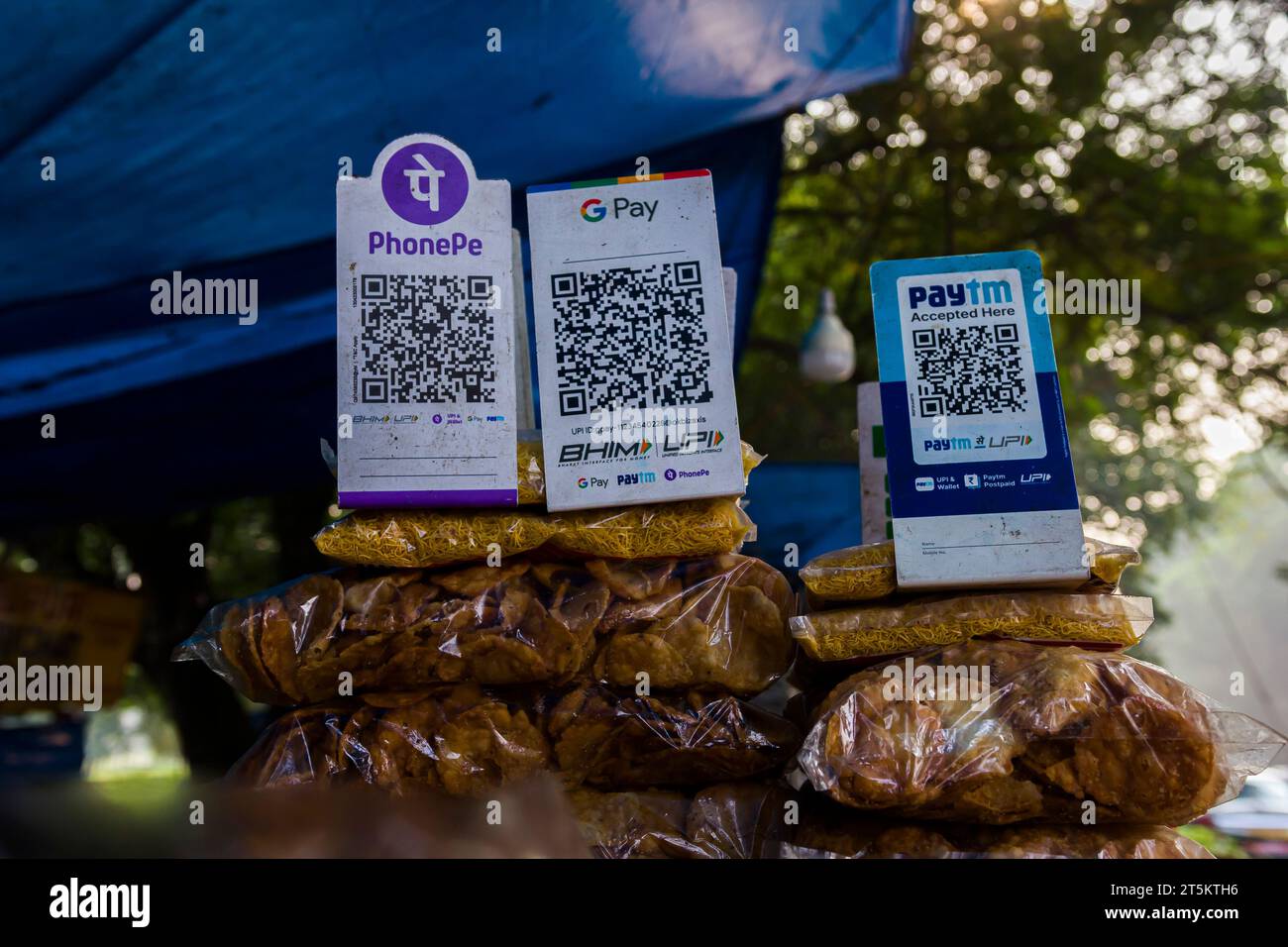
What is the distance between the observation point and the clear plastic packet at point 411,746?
1819 mm

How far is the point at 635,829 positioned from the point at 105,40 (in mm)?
2506

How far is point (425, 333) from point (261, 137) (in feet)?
5.32

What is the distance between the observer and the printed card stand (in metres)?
1.87

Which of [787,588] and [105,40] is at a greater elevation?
[105,40]

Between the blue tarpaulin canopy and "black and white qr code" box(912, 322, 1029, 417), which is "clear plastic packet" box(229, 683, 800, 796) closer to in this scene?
"black and white qr code" box(912, 322, 1029, 417)

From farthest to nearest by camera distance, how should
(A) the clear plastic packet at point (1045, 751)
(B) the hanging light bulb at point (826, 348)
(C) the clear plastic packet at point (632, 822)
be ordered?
(B) the hanging light bulb at point (826, 348)
(C) the clear plastic packet at point (632, 822)
(A) the clear plastic packet at point (1045, 751)

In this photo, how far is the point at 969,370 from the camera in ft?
6.35

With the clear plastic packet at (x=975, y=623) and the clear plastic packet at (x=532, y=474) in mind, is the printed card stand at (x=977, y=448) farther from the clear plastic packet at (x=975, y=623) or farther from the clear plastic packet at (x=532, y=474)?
the clear plastic packet at (x=532, y=474)

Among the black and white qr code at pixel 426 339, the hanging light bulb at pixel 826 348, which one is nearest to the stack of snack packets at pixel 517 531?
the black and white qr code at pixel 426 339

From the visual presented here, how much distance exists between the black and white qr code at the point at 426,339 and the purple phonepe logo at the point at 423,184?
12cm

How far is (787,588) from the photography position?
80.8 inches
